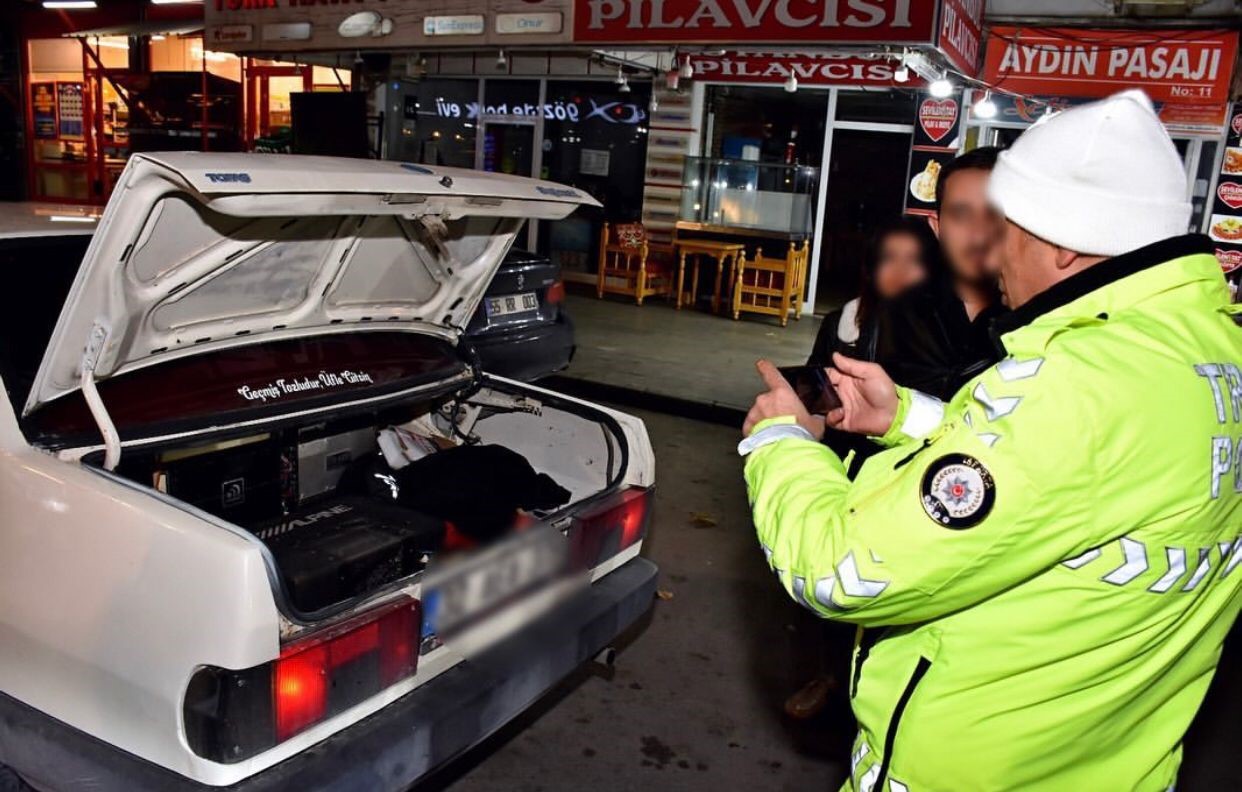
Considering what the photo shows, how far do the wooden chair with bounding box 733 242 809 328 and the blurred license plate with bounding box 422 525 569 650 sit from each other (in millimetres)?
9092

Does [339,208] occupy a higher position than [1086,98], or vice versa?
[1086,98]

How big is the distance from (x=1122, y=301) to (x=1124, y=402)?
0.18m

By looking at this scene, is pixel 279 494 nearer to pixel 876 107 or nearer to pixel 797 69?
pixel 797 69

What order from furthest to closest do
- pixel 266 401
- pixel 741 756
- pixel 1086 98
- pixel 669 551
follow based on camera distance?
pixel 1086 98
pixel 669 551
pixel 741 756
pixel 266 401

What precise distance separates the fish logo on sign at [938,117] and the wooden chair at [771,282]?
1.95 m

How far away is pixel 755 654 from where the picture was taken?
401 cm

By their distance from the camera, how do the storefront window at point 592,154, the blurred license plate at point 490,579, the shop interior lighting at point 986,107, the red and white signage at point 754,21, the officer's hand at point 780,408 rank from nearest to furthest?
the officer's hand at point 780,408
the blurred license plate at point 490,579
the red and white signage at point 754,21
the shop interior lighting at point 986,107
the storefront window at point 592,154

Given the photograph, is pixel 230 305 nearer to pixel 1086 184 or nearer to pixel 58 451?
pixel 58 451

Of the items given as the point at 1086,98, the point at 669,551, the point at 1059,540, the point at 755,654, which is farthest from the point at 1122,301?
the point at 1086,98

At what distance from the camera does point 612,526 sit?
3.01 metres

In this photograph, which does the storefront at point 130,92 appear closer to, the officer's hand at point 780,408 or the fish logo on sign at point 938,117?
the fish logo on sign at point 938,117

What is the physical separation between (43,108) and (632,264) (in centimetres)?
1206

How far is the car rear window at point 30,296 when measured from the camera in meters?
2.43

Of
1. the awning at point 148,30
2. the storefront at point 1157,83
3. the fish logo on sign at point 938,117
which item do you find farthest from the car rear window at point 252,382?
the awning at point 148,30
